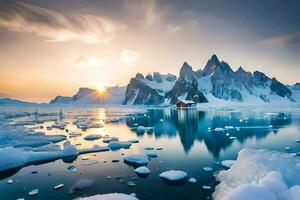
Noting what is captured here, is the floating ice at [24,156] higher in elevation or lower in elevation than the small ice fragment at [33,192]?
higher

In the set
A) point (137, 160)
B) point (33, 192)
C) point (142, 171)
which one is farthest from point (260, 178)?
point (33, 192)

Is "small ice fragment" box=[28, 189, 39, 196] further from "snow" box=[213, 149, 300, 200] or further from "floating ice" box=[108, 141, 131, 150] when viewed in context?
"floating ice" box=[108, 141, 131, 150]

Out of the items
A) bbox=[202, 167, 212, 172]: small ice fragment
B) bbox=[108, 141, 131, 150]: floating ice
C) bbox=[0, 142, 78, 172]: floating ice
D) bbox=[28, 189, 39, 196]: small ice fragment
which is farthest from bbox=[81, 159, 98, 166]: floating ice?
bbox=[202, 167, 212, 172]: small ice fragment

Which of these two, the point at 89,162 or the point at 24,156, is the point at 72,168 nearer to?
the point at 89,162

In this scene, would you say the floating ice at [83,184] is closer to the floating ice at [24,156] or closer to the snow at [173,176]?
the snow at [173,176]

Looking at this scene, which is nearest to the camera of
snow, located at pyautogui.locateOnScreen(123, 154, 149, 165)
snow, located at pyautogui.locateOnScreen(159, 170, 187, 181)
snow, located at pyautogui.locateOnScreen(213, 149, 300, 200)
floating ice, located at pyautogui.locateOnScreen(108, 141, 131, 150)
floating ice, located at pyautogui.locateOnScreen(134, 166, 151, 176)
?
snow, located at pyautogui.locateOnScreen(213, 149, 300, 200)

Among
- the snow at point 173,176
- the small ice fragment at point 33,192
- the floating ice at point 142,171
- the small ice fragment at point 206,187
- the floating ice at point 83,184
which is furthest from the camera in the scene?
the floating ice at point 142,171

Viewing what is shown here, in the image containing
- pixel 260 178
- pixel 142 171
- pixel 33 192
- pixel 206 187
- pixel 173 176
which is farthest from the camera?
pixel 142 171

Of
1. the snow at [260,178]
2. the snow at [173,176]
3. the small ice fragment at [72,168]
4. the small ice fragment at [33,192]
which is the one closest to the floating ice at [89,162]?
the small ice fragment at [72,168]

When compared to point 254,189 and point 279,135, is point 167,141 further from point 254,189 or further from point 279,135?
point 254,189
